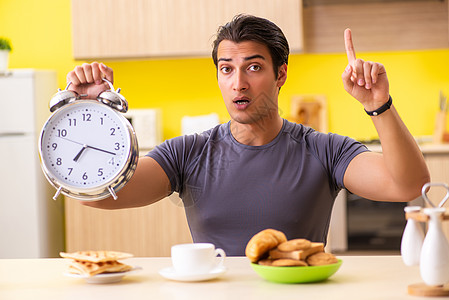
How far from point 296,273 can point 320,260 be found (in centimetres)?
6

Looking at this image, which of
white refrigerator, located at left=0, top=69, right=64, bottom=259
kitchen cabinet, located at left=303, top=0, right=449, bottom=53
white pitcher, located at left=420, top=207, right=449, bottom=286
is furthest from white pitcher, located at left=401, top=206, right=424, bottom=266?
white refrigerator, located at left=0, top=69, right=64, bottom=259

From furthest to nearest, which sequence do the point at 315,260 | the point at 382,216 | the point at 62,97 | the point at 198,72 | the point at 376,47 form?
1. the point at 198,72
2. the point at 376,47
3. the point at 382,216
4. the point at 62,97
5. the point at 315,260

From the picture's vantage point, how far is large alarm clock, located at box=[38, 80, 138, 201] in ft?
4.47

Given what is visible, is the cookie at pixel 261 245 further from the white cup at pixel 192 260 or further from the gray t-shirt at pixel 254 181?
the gray t-shirt at pixel 254 181

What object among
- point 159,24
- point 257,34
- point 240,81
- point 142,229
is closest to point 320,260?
point 240,81

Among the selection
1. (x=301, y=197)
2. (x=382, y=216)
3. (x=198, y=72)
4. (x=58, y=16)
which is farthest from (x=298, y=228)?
(x=58, y=16)

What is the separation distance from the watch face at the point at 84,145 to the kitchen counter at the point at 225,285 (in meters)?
0.21

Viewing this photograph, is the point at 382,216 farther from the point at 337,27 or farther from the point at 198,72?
the point at 198,72

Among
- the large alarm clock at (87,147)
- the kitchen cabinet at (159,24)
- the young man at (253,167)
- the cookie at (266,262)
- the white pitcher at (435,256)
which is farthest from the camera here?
the kitchen cabinet at (159,24)

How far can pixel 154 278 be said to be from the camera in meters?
1.28

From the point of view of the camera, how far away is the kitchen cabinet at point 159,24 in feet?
11.6

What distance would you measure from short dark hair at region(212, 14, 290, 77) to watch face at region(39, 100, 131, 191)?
0.60 metres

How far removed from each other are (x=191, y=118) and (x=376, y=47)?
115cm

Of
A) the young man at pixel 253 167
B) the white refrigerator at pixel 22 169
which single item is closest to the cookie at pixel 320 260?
the young man at pixel 253 167
